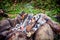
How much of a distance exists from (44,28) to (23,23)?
3.07 feet

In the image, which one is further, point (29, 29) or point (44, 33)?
point (29, 29)

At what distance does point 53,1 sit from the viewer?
34.3 feet

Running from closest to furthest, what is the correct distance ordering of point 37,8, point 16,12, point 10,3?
point 16,12, point 37,8, point 10,3

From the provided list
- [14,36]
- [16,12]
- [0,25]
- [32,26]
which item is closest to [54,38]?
[32,26]

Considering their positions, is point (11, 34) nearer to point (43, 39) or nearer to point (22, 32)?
point (22, 32)

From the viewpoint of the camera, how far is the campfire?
637 cm

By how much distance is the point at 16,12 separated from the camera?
9461mm

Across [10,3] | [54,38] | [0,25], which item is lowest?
[10,3]

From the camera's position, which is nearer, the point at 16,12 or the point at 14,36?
the point at 14,36

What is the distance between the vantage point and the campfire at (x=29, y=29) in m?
6.37

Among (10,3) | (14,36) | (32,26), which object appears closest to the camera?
(14,36)

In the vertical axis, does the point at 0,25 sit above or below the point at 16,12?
above

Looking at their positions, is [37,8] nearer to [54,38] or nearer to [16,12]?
[16,12]

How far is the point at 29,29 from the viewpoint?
6582 millimetres
